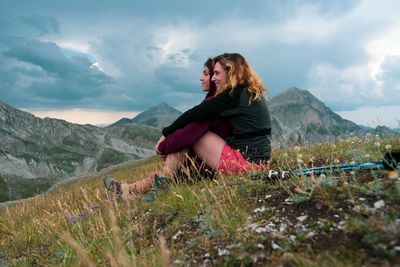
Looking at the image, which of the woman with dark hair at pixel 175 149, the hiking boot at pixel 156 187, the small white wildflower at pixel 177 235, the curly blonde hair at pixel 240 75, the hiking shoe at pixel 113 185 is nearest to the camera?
the small white wildflower at pixel 177 235

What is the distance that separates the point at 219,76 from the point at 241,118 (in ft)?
3.13

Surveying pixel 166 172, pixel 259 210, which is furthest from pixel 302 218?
pixel 166 172

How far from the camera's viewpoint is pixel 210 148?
8508 mm

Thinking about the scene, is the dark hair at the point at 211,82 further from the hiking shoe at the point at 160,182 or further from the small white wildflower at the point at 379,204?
the small white wildflower at the point at 379,204

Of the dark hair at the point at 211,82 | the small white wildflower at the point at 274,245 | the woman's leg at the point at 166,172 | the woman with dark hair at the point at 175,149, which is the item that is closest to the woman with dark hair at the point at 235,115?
the woman with dark hair at the point at 175,149

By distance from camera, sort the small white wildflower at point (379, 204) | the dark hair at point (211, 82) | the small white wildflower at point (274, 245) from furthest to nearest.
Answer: the dark hair at point (211, 82), the small white wildflower at point (379, 204), the small white wildflower at point (274, 245)

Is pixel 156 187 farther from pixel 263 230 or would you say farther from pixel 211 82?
pixel 263 230

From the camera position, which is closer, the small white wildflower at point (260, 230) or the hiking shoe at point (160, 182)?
the small white wildflower at point (260, 230)

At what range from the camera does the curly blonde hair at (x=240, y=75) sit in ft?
28.2

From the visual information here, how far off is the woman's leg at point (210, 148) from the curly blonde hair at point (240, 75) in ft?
2.87

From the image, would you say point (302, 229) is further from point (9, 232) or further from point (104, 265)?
point (9, 232)

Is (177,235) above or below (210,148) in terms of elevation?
below

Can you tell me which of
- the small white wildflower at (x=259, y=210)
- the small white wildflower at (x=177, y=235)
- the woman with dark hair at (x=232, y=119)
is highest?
the woman with dark hair at (x=232, y=119)

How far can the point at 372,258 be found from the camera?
3.40m
